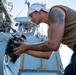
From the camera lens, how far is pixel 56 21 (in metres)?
2.83

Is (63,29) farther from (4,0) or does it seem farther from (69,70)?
(4,0)

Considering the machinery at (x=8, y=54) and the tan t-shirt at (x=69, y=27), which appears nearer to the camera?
the machinery at (x=8, y=54)

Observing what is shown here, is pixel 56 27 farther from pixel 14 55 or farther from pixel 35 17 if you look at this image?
pixel 14 55

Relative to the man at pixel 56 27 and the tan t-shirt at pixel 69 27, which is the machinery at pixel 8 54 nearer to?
the man at pixel 56 27

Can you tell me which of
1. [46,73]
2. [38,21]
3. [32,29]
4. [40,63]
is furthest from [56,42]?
[32,29]

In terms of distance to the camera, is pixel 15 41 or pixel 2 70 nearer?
pixel 2 70

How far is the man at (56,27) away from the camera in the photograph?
2779 millimetres

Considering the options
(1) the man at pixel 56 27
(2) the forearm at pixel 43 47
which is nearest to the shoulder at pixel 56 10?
(1) the man at pixel 56 27

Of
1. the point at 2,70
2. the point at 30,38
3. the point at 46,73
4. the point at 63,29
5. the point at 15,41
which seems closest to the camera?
the point at 2,70

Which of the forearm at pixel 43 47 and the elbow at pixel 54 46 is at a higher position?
the elbow at pixel 54 46

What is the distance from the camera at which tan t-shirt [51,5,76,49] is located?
2898mm

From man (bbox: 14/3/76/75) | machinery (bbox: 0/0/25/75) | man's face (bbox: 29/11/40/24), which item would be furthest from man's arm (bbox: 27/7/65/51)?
machinery (bbox: 0/0/25/75)

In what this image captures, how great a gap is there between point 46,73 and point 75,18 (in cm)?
305

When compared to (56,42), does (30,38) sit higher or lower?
lower
